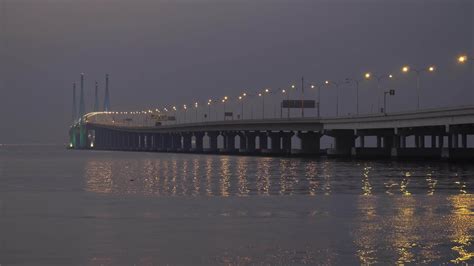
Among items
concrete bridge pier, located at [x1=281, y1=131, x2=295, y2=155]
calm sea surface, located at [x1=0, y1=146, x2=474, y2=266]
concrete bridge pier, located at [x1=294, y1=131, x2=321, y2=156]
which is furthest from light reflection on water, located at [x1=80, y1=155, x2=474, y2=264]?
concrete bridge pier, located at [x1=281, y1=131, x2=295, y2=155]

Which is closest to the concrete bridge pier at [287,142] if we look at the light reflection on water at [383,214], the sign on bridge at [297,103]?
the sign on bridge at [297,103]

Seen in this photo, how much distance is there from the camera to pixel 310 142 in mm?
178375

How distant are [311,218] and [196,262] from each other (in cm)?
1144

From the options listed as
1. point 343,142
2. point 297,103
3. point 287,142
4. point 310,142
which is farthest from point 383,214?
point 287,142

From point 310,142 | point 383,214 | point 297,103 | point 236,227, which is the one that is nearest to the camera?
point 236,227

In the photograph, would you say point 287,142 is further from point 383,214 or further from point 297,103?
point 383,214

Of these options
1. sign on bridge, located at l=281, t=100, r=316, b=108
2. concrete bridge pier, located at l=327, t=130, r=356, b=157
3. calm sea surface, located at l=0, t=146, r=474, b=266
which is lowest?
calm sea surface, located at l=0, t=146, r=474, b=266

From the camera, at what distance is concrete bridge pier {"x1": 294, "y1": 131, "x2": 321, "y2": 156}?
176750 millimetres

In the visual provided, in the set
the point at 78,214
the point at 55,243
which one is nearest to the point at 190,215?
the point at 78,214

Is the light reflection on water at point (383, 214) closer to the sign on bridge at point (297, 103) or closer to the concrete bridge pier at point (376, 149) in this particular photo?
the concrete bridge pier at point (376, 149)

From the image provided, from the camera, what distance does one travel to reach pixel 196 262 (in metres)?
21.0

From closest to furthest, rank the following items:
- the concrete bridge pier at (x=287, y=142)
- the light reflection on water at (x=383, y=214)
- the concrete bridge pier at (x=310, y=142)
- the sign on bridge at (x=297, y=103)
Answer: the light reflection on water at (x=383, y=214) → the concrete bridge pier at (x=310, y=142) → the sign on bridge at (x=297, y=103) → the concrete bridge pier at (x=287, y=142)

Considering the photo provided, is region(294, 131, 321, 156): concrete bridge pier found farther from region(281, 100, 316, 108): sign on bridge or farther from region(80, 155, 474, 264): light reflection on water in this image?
region(80, 155, 474, 264): light reflection on water

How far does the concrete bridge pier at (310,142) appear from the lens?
580 ft
